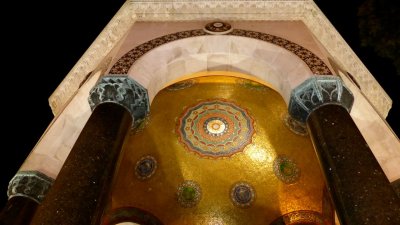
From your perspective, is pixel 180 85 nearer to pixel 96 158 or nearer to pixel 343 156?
pixel 96 158

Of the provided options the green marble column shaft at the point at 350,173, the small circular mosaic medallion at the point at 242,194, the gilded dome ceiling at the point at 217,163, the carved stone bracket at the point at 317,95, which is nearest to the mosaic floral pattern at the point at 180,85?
the gilded dome ceiling at the point at 217,163

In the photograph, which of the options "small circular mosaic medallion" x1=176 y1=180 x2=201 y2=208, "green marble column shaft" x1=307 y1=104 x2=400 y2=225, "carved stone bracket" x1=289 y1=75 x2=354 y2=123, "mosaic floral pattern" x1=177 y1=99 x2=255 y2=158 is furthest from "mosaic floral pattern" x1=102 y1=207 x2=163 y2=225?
"green marble column shaft" x1=307 y1=104 x2=400 y2=225

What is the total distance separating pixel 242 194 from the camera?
8.77 m

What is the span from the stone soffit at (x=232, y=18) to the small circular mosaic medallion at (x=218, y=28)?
0.94 ft

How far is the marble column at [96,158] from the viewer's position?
3375 mm

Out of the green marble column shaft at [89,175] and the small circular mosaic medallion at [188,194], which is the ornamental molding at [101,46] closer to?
the green marble column shaft at [89,175]

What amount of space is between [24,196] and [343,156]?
3.71 m

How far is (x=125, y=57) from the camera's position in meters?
5.18

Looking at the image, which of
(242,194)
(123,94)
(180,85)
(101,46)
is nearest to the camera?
(123,94)

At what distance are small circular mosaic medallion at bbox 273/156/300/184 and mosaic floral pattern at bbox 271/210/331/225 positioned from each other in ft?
2.16

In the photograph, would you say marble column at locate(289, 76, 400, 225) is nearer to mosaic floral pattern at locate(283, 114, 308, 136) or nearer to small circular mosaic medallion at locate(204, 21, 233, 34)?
small circular mosaic medallion at locate(204, 21, 233, 34)

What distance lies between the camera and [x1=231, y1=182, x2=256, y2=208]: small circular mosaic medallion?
8.73m

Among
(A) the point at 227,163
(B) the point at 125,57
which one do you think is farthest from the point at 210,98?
(B) the point at 125,57

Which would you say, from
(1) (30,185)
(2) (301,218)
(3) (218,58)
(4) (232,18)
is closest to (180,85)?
(4) (232,18)
